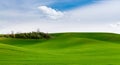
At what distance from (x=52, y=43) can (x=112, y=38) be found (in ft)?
47.9

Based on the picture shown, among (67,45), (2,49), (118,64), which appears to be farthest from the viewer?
(67,45)

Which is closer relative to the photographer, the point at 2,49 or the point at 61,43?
the point at 2,49

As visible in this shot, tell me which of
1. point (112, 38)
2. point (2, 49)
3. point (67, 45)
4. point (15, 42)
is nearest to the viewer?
point (2, 49)

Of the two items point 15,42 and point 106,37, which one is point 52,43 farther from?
point 106,37

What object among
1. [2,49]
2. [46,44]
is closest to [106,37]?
[46,44]

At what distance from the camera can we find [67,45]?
57688 mm

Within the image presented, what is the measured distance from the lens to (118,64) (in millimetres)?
27547

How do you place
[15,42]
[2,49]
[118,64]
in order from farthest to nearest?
1. [15,42]
2. [2,49]
3. [118,64]

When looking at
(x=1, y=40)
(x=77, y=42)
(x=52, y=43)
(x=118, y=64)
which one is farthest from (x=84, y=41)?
(x=118, y=64)

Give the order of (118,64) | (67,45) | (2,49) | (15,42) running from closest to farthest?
(118,64) < (2,49) < (67,45) < (15,42)

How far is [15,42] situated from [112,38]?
1939 centimetres

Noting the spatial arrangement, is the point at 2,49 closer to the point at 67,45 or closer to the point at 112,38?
the point at 67,45

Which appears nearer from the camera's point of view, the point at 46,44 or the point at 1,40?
the point at 46,44

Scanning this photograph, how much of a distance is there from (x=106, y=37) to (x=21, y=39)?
17.5 m
